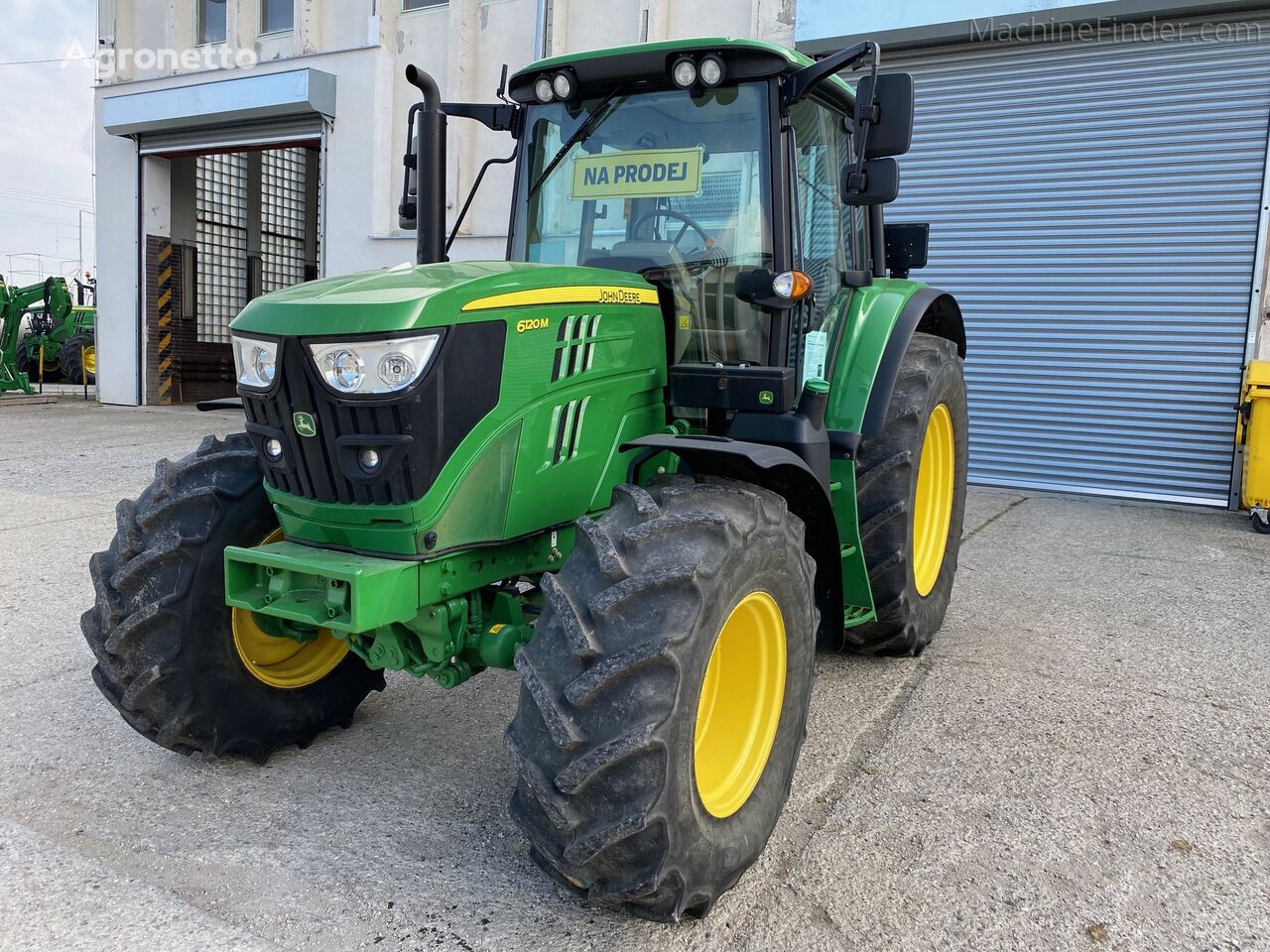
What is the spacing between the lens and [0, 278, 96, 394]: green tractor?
1601 cm

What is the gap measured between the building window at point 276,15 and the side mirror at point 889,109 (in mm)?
10901

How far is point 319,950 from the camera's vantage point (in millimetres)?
2162

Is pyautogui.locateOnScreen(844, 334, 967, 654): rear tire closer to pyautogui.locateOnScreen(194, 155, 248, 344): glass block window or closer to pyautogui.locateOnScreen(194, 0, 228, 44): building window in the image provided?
pyautogui.locateOnScreen(194, 0, 228, 44): building window

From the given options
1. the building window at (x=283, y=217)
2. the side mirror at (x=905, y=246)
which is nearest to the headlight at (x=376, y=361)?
the side mirror at (x=905, y=246)

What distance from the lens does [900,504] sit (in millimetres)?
3609

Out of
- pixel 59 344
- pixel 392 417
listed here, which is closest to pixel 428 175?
pixel 392 417

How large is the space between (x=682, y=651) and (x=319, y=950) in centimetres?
101

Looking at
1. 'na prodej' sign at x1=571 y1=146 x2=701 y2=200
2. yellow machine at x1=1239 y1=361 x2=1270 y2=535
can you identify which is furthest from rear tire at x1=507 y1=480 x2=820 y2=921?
yellow machine at x1=1239 y1=361 x2=1270 y2=535

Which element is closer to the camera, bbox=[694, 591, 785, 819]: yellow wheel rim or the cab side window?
bbox=[694, 591, 785, 819]: yellow wheel rim

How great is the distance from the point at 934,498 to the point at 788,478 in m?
1.80

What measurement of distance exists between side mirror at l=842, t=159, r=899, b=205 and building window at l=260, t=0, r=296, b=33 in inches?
429

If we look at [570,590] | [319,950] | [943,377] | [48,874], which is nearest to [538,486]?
[570,590]

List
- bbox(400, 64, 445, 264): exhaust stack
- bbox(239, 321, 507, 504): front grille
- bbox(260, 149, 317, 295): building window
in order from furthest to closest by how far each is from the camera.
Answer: bbox(260, 149, 317, 295): building window < bbox(400, 64, 445, 264): exhaust stack < bbox(239, 321, 507, 504): front grille

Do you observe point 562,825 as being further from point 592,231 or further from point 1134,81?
point 1134,81
